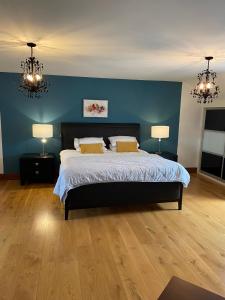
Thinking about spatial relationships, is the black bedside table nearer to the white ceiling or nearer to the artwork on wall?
the artwork on wall

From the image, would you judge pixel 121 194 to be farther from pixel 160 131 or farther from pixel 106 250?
pixel 160 131

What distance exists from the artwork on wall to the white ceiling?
48.1 inches

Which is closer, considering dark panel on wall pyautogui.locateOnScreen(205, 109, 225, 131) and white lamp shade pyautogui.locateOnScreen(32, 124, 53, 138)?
white lamp shade pyautogui.locateOnScreen(32, 124, 53, 138)

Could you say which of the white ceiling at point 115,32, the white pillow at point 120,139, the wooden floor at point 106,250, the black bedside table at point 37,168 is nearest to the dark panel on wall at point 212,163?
the wooden floor at point 106,250

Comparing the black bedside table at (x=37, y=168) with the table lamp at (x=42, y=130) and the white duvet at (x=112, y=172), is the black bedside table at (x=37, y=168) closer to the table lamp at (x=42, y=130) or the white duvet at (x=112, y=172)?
the table lamp at (x=42, y=130)

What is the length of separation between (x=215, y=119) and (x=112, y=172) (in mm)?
3458

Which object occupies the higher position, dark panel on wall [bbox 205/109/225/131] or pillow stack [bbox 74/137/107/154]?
dark panel on wall [bbox 205/109/225/131]

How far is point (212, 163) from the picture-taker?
558 cm

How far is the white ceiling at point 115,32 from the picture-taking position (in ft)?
6.14

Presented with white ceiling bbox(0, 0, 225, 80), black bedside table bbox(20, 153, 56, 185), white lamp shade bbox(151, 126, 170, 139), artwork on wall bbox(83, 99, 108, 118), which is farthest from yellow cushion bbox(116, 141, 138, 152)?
white ceiling bbox(0, 0, 225, 80)

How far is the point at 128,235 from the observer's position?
291 centimetres

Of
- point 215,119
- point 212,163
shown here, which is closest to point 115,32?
point 215,119

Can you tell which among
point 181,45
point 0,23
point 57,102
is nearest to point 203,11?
point 181,45

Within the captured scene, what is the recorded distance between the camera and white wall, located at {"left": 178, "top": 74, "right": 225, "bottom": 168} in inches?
224
